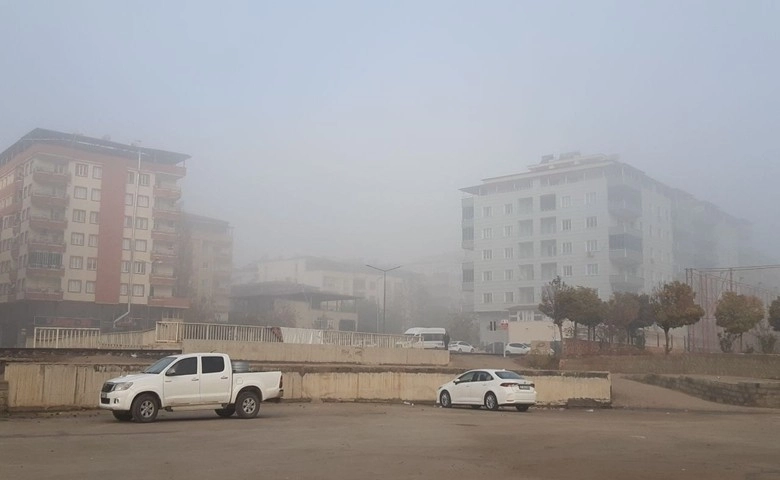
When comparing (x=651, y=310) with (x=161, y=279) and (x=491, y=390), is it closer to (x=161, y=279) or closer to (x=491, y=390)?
(x=491, y=390)

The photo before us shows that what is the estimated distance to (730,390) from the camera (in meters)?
30.4

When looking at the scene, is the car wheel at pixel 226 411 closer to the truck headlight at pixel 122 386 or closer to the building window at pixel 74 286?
the truck headlight at pixel 122 386

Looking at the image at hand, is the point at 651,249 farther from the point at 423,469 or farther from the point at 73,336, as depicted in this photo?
the point at 423,469

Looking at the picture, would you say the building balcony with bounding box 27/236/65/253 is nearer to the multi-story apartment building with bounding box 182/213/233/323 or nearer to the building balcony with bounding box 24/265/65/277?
the building balcony with bounding box 24/265/65/277

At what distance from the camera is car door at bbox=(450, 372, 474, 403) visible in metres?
26.8

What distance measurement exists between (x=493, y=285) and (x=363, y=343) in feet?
178

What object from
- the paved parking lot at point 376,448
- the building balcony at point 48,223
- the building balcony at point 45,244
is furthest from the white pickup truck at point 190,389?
the building balcony at point 48,223

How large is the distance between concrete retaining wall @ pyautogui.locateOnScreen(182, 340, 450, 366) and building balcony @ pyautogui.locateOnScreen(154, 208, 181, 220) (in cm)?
4051

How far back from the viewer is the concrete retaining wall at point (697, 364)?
36.6 meters

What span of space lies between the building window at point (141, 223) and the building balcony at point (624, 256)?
51.0 meters

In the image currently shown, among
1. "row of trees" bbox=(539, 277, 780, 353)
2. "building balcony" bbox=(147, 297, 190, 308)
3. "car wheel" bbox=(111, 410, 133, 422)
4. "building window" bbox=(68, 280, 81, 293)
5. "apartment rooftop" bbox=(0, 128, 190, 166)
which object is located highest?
"apartment rooftop" bbox=(0, 128, 190, 166)

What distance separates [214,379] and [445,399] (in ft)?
36.0

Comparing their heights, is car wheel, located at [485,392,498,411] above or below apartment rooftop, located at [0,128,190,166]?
below

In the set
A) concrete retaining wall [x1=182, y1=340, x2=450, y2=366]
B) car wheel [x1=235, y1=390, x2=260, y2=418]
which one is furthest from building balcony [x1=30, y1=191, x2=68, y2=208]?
car wheel [x1=235, y1=390, x2=260, y2=418]
